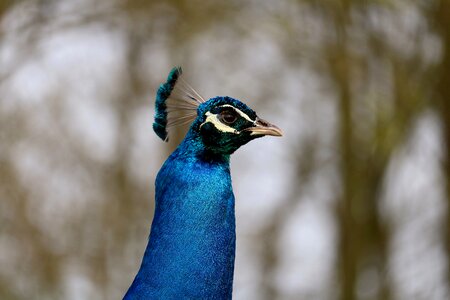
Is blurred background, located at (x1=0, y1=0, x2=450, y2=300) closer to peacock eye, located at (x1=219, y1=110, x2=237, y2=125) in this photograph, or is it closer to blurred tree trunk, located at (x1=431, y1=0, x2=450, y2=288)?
blurred tree trunk, located at (x1=431, y1=0, x2=450, y2=288)

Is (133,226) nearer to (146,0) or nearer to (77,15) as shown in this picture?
(146,0)

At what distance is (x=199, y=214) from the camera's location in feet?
9.26

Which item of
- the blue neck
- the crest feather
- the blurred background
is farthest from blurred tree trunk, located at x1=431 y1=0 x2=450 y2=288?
the blue neck

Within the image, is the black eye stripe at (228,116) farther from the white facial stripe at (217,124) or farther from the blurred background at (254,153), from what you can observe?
the blurred background at (254,153)

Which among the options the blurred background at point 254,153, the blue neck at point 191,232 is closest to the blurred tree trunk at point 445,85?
the blurred background at point 254,153

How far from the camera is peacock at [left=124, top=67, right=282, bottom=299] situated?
277 cm

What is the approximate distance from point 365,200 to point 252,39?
96.6 inches

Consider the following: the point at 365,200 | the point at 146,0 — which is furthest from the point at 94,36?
the point at 365,200

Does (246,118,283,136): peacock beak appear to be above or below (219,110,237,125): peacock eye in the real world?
below

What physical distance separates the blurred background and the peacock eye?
340cm

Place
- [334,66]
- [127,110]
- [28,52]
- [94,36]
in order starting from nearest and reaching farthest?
[28,52], [334,66], [94,36], [127,110]

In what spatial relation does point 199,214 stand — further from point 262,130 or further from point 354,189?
point 354,189

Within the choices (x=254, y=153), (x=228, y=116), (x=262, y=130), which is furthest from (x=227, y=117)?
(x=254, y=153)

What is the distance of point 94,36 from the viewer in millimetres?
8656
